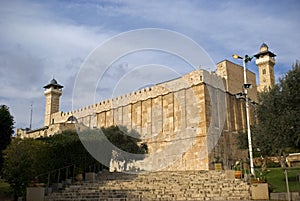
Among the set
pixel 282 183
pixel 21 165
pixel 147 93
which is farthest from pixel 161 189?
pixel 147 93

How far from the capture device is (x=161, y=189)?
47.3ft

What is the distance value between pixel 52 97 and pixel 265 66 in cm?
3613

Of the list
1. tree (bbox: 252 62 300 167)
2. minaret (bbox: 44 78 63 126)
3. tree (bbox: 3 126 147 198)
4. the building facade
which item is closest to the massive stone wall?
the building facade

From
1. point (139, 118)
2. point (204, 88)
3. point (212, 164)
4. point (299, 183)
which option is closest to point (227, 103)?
point (204, 88)

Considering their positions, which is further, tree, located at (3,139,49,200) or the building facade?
the building facade

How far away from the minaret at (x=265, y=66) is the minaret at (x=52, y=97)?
3432cm

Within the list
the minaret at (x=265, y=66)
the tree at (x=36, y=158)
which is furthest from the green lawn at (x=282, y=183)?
the minaret at (x=265, y=66)

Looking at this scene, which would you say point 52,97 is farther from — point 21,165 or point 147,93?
point 21,165

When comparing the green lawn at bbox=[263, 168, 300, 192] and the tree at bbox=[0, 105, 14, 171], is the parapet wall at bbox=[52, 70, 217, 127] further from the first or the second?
the tree at bbox=[0, 105, 14, 171]

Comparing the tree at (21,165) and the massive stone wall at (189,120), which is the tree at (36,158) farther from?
the massive stone wall at (189,120)

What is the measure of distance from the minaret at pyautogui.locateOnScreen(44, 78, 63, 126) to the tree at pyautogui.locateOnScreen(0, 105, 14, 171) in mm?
40030

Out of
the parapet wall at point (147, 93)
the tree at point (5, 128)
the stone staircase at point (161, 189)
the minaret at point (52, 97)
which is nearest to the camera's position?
the stone staircase at point (161, 189)

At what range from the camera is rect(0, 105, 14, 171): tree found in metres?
17.7

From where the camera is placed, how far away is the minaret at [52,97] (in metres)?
58.1
